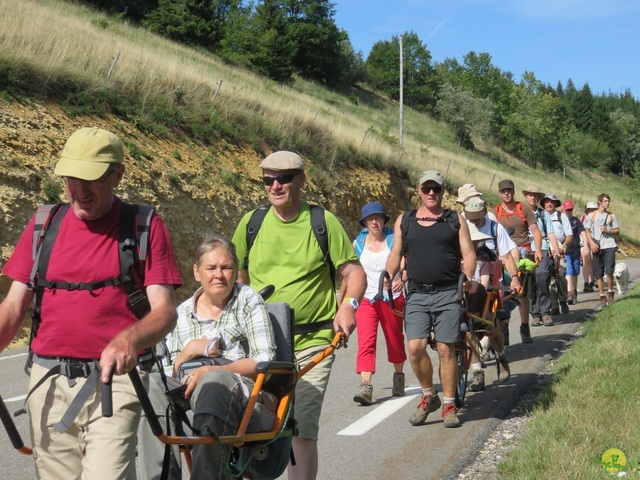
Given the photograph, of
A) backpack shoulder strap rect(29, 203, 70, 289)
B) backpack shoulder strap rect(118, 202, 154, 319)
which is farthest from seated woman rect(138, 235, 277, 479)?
backpack shoulder strap rect(29, 203, 70, 289)

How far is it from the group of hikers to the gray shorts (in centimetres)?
1

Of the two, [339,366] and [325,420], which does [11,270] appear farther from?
[339,366]

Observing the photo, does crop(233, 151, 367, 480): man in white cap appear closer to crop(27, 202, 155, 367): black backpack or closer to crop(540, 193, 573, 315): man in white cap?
crop(27, 202, 155, 367): black backpack

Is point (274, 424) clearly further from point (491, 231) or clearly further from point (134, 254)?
point (491, 231)

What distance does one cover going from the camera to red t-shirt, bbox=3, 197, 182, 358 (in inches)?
142

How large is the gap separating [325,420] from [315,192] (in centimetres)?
1767

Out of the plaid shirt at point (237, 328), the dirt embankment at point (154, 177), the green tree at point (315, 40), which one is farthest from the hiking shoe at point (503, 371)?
the green tree at point (315, 40)

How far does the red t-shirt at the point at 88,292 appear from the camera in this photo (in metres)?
3.62

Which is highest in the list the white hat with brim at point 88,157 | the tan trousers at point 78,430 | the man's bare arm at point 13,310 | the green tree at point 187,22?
the green tree at point 187,22

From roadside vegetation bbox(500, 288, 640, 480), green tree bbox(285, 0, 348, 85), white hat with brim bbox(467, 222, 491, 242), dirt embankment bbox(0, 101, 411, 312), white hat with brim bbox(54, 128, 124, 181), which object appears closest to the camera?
white hat with brim bbox(54, 128, 124, 181)

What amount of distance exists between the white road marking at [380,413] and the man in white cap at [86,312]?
162 inches

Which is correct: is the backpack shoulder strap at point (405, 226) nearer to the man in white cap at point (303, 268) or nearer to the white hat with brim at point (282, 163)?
the man in white cap at point (303, 268)

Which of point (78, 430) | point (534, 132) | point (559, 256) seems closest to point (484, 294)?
point (559, 256)

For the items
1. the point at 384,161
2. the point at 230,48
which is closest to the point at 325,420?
the point at 384,161
